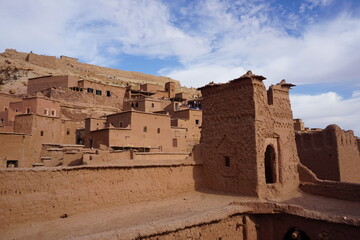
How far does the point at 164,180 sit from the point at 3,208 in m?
5.84

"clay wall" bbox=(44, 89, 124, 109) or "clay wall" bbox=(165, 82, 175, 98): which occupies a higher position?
"clay wall" bbox=(165, 82, 175, 98)

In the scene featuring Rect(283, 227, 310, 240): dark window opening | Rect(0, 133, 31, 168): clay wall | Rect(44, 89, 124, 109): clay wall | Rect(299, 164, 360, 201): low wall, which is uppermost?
Rect(44, 89, 124, 109): clay wall

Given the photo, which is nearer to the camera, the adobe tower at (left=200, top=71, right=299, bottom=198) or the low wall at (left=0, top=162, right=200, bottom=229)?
the low wall at (left=0, top=162, right=200, bottom=229)

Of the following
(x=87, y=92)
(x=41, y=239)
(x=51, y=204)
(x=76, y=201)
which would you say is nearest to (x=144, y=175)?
(x=76, y=201)

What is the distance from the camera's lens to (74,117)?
2884 centimetres

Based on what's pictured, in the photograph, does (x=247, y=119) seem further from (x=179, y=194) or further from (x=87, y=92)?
(x=87, y=92)

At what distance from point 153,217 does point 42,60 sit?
4517 centimetres

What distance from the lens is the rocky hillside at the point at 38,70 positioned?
37312mm

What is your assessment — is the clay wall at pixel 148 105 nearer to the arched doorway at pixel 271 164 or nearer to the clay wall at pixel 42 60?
the arched doorway at pixel 271 164

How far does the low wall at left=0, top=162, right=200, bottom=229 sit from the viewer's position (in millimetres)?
7996

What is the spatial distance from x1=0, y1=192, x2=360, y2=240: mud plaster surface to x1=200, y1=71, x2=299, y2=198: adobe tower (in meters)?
0.86

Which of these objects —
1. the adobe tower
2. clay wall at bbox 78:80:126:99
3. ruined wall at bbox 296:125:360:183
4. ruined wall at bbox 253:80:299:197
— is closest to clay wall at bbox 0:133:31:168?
the adobe tower

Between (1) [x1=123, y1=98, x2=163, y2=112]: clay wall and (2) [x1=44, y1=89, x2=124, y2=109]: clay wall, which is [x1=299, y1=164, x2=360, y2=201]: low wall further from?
(2) [x1=44, y1=89, x2=124, y2=109]: clay wall

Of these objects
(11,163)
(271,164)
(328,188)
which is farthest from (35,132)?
(328,188)
